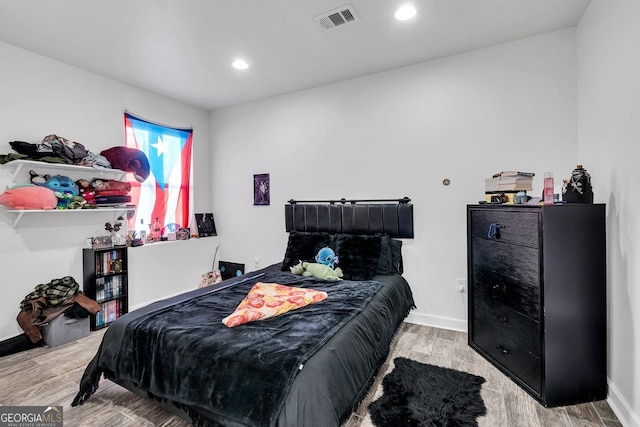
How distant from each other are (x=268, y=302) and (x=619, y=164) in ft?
7.83

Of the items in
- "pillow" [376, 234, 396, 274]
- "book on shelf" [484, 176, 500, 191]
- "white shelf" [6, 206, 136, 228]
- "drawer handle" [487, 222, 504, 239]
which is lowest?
"pillow" [376, 234, 396, 274]

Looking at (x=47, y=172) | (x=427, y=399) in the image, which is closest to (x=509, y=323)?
(x=427, y=399)

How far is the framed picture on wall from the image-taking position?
13.4 ft

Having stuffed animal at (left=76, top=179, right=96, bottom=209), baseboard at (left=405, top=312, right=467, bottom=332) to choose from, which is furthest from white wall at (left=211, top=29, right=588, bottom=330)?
stuffed animal at (left=76, top=179, right=96, bottom=209)

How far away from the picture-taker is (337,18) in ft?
7.62

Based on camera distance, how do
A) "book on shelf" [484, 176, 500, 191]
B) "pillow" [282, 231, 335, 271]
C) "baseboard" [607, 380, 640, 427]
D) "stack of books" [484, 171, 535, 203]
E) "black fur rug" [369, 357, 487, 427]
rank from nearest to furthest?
"baseboard" [607, 380, 640, 427], "black fur rug" [369, 357, 487, 427], "stack of books" [484, 171, 535, 203], "book on shelf" [484, 176, 500, 191], "pillow" [282, 231, 335, 271]

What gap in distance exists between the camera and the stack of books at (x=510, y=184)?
2262 mm

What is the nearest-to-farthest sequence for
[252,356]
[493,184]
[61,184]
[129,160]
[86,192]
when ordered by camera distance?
1. [252,356]
2. [493,184]
3. [61,184]
4. [86,192]
5. [129,160]

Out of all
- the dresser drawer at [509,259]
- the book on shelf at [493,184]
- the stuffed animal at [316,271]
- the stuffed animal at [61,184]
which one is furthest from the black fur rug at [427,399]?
the stuffed animal at [61,184]

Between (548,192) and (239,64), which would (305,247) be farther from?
(548,192)

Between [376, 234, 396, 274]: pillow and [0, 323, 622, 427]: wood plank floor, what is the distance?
0.67m

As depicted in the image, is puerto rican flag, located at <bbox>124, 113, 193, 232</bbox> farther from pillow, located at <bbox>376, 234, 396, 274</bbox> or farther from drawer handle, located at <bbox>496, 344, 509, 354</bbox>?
drawer handle, located at <bbox>496, 344, 509, 354</bbox>

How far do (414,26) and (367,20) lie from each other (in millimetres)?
413

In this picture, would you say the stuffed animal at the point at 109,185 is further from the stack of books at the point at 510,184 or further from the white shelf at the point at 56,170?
the stack of books at the point at 510,184
